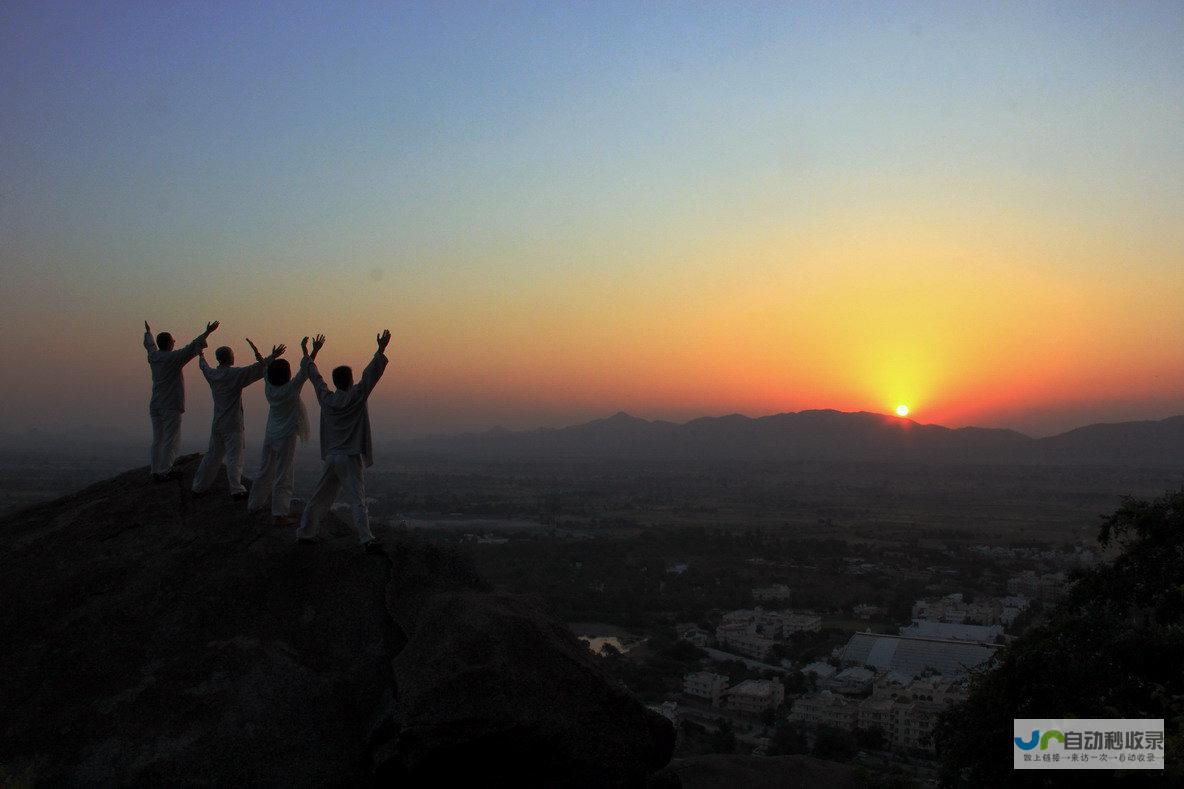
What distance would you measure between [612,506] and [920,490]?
163 ft

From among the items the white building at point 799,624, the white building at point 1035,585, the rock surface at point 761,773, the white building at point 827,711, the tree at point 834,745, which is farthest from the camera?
the white building at point 1035,585

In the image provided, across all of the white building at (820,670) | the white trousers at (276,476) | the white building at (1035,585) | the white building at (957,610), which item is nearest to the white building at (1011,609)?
the white building at (957,610)

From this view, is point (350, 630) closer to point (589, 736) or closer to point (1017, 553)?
point (589, 736)

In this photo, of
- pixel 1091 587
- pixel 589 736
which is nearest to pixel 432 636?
pixel 589 736

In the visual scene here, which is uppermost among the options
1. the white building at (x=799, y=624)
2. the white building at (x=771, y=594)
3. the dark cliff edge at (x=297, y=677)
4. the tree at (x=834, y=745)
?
the dark cliff edge at (x=297, y=677)

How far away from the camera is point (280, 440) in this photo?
321 inches

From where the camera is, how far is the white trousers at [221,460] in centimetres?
871

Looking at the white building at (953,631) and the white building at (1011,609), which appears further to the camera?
the white building at (1011,609)

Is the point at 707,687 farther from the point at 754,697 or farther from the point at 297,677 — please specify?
the point at 297,677

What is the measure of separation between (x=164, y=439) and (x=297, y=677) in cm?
471

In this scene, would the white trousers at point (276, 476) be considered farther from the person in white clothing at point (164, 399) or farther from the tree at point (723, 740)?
the tree at point (723, 740)


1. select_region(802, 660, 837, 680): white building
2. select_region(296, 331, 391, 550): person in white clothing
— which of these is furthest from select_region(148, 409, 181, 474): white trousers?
select_region(802, 660, 837, 680): white building

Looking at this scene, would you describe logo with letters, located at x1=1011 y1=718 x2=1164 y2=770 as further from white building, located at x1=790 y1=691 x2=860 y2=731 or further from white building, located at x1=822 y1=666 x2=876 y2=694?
white building, located at x1=822 y1=666 x2=876 y2=694

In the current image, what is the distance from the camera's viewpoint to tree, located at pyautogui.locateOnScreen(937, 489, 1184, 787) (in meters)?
6.84
